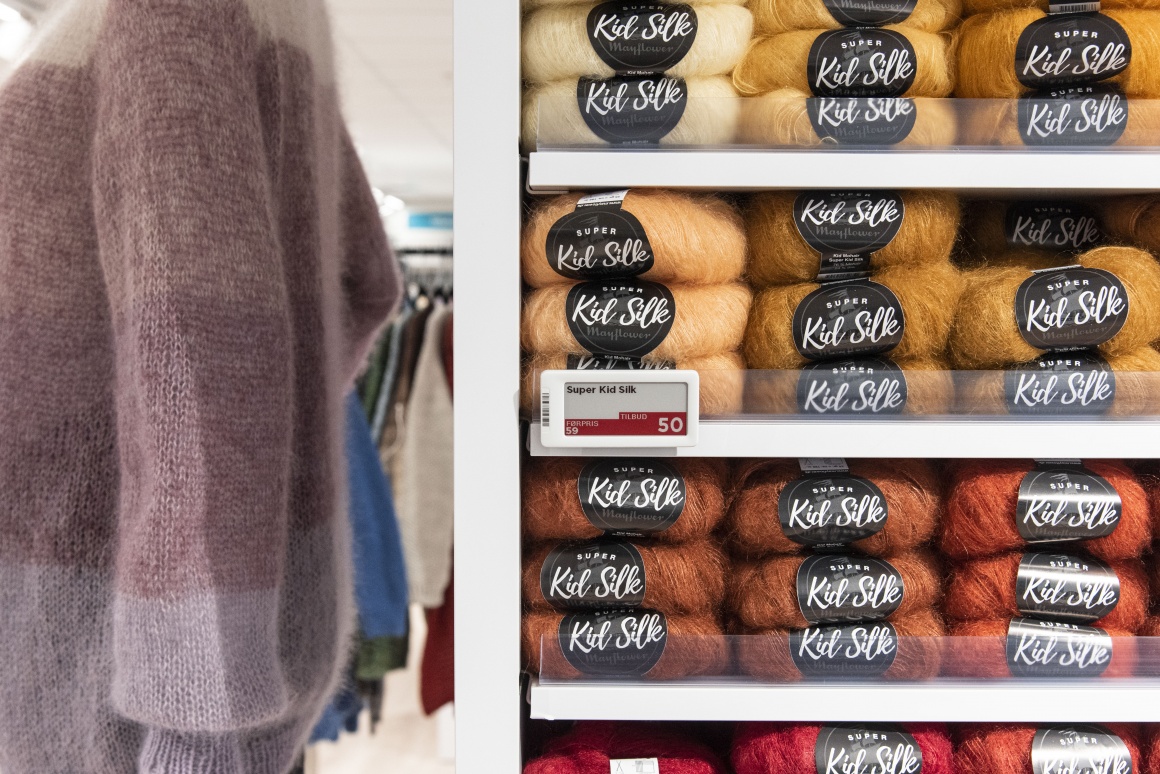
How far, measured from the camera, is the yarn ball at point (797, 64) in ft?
2.21

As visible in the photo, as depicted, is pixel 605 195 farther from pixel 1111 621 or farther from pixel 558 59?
pixel 1111 621

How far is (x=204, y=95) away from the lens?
55cm

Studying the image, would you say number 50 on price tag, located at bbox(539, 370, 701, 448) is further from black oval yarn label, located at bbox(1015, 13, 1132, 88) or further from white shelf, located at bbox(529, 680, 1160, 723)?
black oval yarn label, located at bbox(1015, 13, 1132, 88)

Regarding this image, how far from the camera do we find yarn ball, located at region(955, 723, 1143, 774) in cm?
68

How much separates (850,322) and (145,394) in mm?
592

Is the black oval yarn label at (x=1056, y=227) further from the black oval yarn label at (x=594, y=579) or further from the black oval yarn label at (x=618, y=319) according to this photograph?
the black oval yarn label at (x=594, y=579)

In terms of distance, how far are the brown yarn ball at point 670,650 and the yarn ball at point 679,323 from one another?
0.83ft

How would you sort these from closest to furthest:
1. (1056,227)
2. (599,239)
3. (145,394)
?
(145,394) < (599,239) < (1056,227)

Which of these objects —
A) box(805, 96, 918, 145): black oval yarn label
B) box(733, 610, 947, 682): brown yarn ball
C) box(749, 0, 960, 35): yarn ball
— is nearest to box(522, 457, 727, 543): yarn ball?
box(733, 610, 947, 682): brown yarn ball

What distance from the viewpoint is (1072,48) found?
66cm

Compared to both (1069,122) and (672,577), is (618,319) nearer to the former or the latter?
(672,577)

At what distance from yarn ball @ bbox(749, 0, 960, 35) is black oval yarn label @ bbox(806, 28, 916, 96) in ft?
0.08

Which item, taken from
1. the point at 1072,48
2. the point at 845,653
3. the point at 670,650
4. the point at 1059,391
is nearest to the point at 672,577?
the point at 670,650

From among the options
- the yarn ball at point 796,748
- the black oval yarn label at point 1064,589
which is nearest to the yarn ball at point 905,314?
the black oval yarn label at point 1064,589
